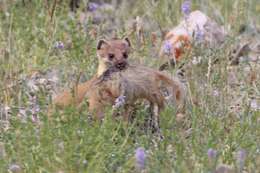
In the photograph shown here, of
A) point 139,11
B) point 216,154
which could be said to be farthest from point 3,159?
point 139,11

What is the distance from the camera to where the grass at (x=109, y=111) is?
15.1 ft

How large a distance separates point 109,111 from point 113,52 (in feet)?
5.93

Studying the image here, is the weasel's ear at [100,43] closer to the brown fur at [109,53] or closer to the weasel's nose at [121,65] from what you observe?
the brown fur at [109,53]

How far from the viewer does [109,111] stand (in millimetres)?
4867

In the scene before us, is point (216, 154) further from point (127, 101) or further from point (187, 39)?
point (187, 39)

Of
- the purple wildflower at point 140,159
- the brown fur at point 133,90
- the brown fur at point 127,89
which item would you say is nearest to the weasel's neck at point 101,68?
the brown fur at point 127,89

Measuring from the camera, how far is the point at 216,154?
4.37 m

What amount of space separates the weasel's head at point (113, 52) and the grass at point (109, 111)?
117 millimetres

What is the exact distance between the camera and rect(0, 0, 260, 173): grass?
181 inches

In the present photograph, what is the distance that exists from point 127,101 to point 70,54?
0.97 metres

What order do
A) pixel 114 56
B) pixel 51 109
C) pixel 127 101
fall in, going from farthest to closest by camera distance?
1. pixel 114 56
2. pixel 127 101
3. pixel 51 109

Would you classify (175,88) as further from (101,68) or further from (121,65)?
(101,68)

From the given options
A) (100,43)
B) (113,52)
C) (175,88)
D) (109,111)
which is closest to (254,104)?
(175,88)

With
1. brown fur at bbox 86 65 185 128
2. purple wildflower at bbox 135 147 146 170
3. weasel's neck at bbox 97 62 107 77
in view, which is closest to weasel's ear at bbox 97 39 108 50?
weasel's neck at bbox 97 62 107 77
